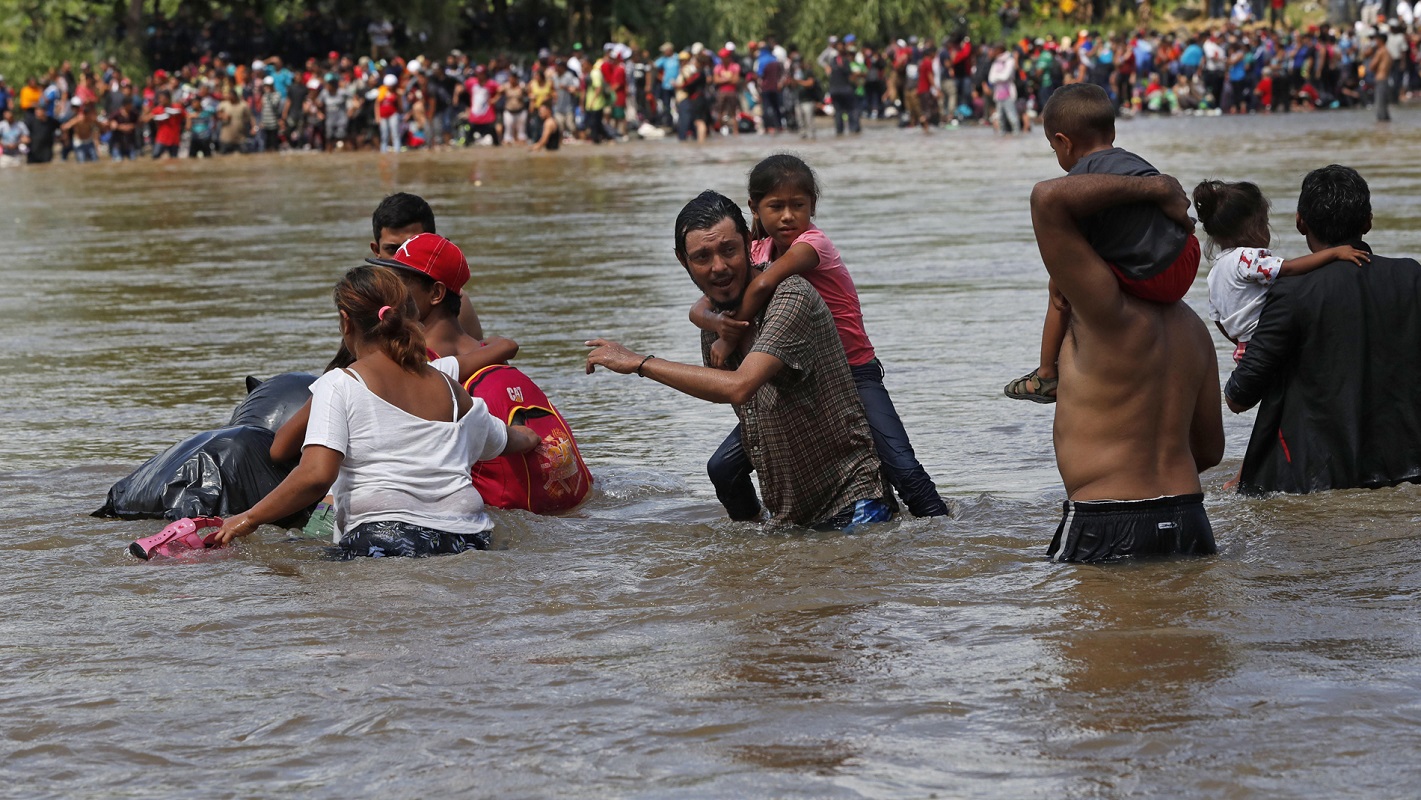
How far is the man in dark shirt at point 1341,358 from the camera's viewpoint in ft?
20.0

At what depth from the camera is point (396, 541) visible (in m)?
5.77

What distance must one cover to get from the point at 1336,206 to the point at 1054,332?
5.33 feet

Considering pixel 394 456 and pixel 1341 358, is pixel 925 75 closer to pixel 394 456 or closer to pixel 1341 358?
pixel 1341 358

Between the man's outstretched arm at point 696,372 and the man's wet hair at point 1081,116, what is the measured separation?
44.7 inches

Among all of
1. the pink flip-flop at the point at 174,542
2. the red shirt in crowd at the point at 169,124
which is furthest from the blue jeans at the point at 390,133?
the pink flip-flop at the point at 174,542

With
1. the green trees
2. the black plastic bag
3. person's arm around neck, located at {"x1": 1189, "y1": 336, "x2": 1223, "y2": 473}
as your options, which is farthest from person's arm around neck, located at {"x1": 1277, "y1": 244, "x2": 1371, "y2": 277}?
the green trees

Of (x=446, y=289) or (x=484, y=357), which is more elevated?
(x=446, y=289)

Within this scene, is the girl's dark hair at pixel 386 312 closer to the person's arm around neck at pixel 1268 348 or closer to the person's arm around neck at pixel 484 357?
the person's arm around neck at pixel 484 357

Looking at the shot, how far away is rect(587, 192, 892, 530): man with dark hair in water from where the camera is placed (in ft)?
17.6

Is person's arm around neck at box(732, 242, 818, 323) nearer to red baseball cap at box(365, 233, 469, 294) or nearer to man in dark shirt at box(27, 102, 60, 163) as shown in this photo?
red baseball cap at box(365, 233, 469, 294)

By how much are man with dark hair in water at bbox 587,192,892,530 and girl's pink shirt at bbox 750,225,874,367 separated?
187 millimetres

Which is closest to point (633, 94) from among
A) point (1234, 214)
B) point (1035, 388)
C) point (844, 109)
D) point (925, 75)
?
point (844, 109)

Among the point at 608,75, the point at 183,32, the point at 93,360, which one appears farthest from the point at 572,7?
the point at 93,360

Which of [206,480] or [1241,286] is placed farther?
[206,480]
